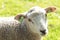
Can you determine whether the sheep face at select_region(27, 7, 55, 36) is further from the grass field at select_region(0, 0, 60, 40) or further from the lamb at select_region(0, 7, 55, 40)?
the grass field at select_region(0, 0, 60, 40)

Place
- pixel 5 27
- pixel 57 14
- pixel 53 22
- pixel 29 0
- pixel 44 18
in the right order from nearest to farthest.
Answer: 1. pixel 44 18
2. pixel 5 27
3. pixel 53 22
4. pixel 57 14
5. pixel 29 0

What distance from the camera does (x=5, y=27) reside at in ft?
31.1

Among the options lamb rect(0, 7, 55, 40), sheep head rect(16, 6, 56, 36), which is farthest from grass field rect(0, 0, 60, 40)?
sheep head rect(16, 6, 56, 36)

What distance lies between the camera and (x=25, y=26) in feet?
31.0

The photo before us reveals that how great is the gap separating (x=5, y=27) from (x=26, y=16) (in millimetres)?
867

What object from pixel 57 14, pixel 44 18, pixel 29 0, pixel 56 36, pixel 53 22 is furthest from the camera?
pixel 29 0

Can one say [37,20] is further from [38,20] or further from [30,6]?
[30,6]

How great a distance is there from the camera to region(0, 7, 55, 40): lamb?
351 inches

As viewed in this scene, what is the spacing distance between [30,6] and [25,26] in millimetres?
5706

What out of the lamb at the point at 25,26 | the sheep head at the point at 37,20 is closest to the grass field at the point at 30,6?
the lamb at the point at 25,26

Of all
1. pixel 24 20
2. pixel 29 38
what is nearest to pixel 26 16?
pixel 24 20

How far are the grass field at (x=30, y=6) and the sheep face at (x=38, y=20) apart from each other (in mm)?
2216

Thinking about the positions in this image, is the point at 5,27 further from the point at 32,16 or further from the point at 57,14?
the point at 57,14

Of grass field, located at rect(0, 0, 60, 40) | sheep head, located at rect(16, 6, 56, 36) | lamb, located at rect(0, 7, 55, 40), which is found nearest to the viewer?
sheep head, located at rect(16, 6, 56, 36)
